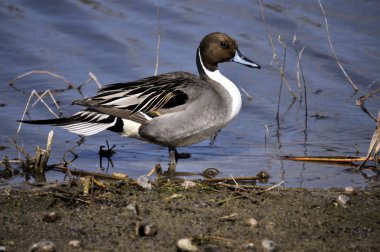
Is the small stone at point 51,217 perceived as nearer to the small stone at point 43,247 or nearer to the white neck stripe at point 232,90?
the small stone at point 43,247

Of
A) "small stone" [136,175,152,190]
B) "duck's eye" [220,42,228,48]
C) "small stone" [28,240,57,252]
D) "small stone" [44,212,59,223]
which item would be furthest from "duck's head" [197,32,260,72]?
"small stone" [28,240,57,252]

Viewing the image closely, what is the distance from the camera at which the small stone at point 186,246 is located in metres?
3.82

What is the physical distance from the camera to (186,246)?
383 centimetres

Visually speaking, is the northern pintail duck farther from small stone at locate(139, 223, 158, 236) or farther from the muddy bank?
small stone at locate(139, 223, 158, 236)

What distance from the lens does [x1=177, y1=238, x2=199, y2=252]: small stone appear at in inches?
151

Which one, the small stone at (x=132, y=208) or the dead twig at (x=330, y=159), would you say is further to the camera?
the dead twig at (x=330, y=159)

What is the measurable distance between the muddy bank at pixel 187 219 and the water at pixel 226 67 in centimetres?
75

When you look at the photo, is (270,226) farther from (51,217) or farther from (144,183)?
(51,217)

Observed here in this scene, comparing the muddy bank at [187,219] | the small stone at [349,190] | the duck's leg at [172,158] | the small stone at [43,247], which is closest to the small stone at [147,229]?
the muddy bank at [187,219]

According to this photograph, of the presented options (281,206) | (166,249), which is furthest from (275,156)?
(166,249)

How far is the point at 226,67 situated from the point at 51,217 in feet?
16.6

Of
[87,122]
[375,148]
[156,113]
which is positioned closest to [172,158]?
[156,113]

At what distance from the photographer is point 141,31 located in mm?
9766

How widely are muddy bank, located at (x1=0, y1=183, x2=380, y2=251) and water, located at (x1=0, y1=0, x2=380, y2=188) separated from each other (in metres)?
0.75
